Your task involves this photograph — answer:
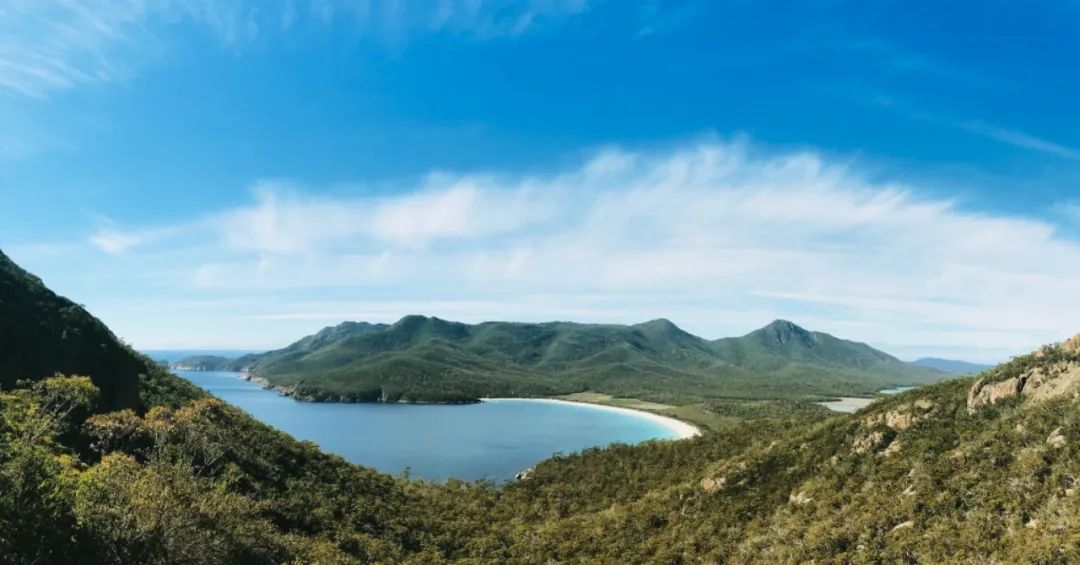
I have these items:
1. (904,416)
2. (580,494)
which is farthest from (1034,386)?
(580,494)

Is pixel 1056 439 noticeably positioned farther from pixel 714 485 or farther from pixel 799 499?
pixel 714 485

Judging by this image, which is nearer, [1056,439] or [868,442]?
[1056,439]

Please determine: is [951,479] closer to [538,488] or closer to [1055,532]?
[1055,532]

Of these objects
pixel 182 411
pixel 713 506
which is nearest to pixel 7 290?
pixel 182 411

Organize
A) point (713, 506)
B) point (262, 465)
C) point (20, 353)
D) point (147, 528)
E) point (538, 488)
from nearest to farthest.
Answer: point (147, 528), point (713, 506), point (20, 353), point (262, 465), point (538, 488)

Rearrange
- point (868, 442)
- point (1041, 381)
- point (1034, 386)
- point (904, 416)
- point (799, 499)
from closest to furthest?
point (1041, 381)
point (1034, 386)
point (799, 499)
point (868, 442)
point (904, 416)

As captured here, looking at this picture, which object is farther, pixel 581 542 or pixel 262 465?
pixel 262 465

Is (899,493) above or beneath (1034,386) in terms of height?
beneath

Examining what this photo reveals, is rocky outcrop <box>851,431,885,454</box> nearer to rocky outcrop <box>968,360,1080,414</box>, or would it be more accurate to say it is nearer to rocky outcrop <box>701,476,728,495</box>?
rocky outcrop <box>968,360,1080,414</box>

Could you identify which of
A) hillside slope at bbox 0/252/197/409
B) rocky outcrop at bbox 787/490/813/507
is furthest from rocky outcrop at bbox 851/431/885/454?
hillside slope at bbox 0/252/197/409
